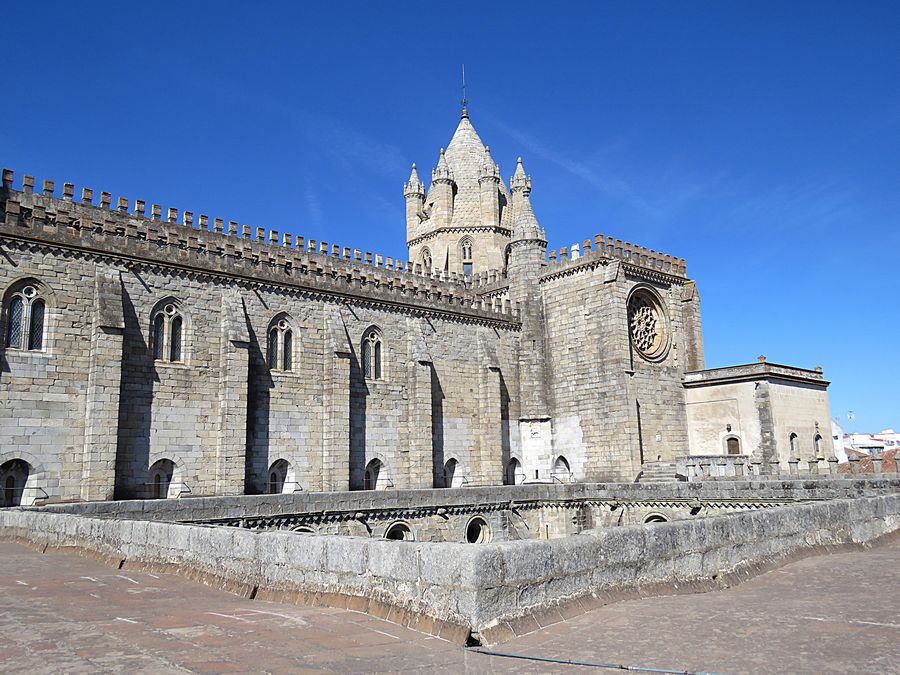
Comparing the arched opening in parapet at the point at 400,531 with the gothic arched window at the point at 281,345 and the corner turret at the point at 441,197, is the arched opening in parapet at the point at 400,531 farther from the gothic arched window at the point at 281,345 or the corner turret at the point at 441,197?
the corner turret at the point at 441,197

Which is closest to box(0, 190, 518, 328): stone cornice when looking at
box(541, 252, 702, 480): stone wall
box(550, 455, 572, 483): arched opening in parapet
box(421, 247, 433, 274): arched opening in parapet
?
box(541, 252, 702, 480): stone wall

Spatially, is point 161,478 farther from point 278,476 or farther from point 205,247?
point 205,247

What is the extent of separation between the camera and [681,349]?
38.8 m

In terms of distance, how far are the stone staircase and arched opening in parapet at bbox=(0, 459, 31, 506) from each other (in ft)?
79.9

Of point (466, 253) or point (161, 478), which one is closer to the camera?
point (161, 478)

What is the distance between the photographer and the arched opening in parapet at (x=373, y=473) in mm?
31281

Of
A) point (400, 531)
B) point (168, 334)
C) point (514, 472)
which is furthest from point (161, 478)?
point (514, 472)

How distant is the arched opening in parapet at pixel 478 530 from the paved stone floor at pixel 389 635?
2081 cm

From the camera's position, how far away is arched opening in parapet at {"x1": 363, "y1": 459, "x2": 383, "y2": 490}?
103 feet

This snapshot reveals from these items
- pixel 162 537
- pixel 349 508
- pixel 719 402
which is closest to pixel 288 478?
pixel 349 508

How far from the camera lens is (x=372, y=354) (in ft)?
107

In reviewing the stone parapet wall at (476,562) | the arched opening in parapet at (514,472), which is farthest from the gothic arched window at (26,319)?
the arched opening in parapet at (514,472)

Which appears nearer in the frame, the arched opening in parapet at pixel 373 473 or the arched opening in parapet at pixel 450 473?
the arched opening in parapet at pixel 373 473

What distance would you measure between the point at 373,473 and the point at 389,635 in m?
25.1
